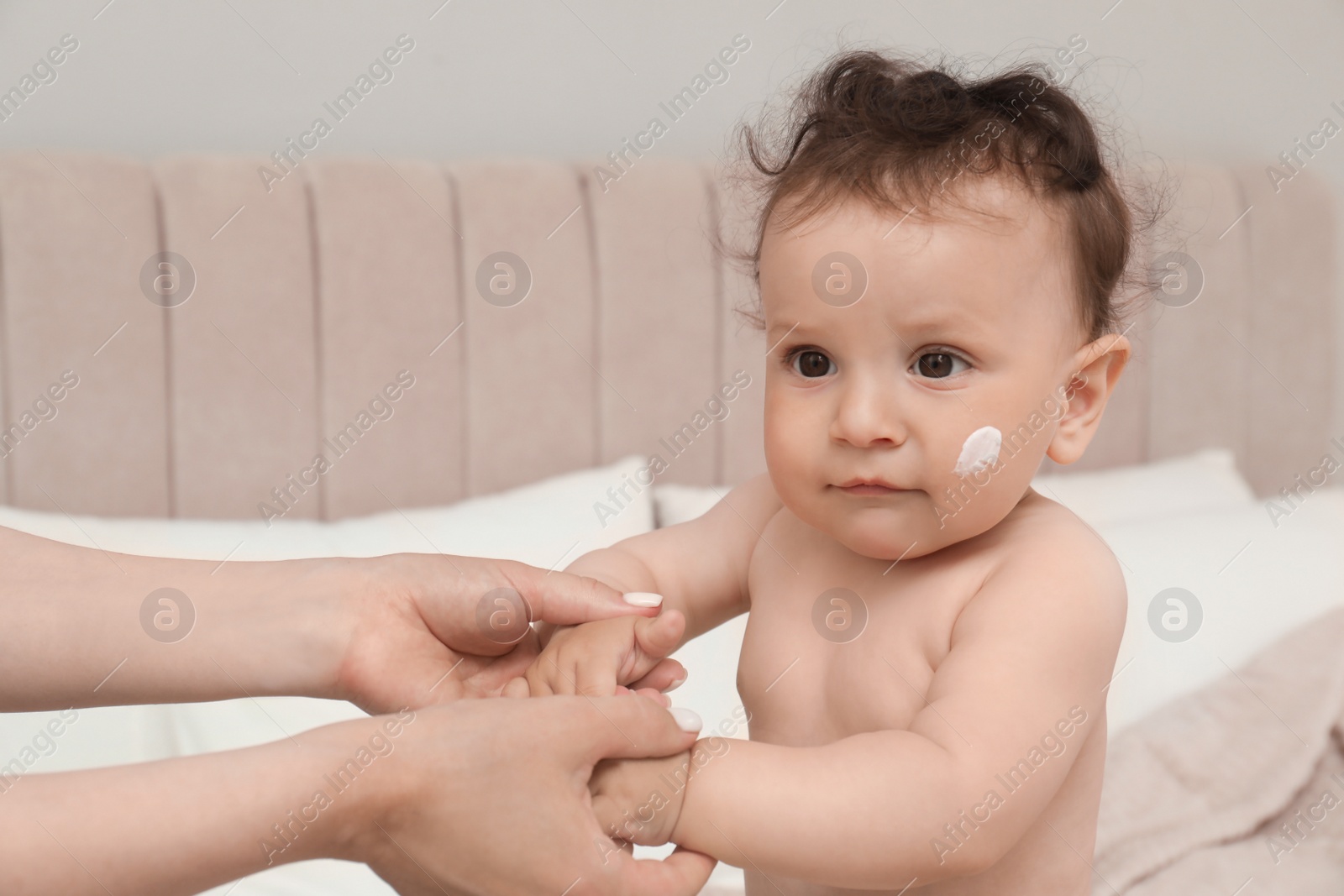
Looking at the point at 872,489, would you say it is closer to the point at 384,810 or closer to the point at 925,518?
the point at 925,518

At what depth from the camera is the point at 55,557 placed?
3.19ft

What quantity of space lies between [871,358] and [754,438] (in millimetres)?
1146

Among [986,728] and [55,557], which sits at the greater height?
[55,557]

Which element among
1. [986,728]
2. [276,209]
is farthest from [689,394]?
[986,728]

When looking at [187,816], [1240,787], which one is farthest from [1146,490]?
[187,816]

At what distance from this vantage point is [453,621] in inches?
37.1

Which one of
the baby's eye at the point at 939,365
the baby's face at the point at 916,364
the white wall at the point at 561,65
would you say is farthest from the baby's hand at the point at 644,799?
the white wall at the point at 561,65

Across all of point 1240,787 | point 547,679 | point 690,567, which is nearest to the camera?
point 547,679

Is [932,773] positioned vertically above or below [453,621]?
below

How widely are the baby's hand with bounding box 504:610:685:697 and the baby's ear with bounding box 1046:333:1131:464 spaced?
13.0 inches

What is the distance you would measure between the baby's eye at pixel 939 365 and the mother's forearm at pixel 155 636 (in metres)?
0.52

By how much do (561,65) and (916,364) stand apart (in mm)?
1317

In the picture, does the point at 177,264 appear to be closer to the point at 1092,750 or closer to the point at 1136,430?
the point at 1092,750

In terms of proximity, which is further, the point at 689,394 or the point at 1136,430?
the point at 1136,430
